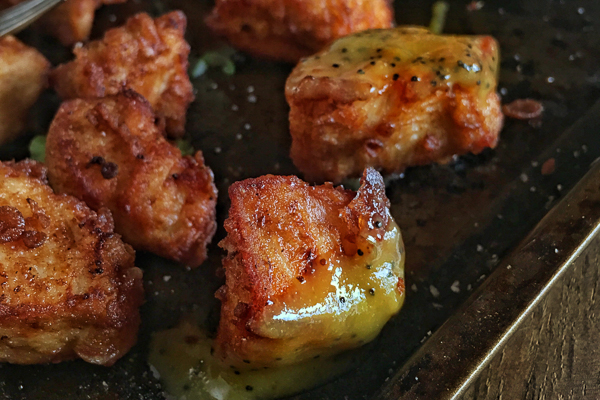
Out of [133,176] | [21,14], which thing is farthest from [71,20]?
[133,176]

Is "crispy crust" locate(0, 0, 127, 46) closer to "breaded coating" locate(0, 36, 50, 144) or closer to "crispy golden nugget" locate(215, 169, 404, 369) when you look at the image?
"breaded coating" locate(0, 36, 50, 144)

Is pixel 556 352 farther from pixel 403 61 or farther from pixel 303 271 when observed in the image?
pixel 403 61

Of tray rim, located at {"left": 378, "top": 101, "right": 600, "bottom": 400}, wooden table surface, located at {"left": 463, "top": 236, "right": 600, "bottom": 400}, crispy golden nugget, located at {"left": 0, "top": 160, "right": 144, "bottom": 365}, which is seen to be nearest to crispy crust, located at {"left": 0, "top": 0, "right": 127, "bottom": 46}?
crispy golden nugget, located at {"left": 0, "top": 160, "right": 144, "bottom": 365}

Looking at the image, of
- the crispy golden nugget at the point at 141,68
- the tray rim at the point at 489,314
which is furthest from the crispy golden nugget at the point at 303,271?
the crispy golden nugget at the point at 141,68

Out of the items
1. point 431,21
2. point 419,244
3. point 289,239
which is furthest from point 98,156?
point 431,21

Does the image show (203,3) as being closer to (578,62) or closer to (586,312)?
(578,62)

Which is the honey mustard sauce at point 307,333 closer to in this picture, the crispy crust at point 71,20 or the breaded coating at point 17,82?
the breaded coating at point 17,82
